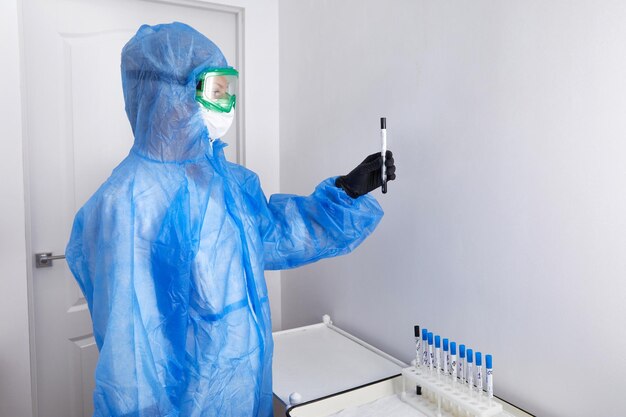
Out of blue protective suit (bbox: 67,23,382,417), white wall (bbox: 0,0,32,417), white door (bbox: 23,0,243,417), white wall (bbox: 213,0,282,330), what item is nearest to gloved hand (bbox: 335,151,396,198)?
blue protective suit (bbox: 67,23,382,417)

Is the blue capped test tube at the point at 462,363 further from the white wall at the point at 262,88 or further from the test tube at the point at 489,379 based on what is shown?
the white wall at the point at 262,88

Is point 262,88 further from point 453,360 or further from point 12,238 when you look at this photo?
point 453,360

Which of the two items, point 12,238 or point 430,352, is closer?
point 430,352

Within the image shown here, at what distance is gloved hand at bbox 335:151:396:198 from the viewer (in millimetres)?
1215

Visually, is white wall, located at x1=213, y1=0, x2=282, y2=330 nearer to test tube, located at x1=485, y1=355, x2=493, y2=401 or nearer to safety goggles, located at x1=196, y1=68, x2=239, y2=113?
safety goggles, located at x1=196, y1=68, x2=239, y2=113

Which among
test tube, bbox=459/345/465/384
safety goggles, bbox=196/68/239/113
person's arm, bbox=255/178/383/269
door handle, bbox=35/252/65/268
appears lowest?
test tube, bbox=459/345/465/384

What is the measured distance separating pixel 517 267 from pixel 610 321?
0.22 metres

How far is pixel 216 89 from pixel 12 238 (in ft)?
3.38

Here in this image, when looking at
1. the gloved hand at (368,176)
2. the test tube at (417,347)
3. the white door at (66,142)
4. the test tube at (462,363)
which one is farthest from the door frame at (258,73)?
the test tube at (462,363)

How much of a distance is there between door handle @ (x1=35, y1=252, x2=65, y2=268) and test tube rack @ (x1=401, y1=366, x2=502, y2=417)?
4.37 ft

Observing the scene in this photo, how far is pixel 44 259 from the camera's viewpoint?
1.75 meters

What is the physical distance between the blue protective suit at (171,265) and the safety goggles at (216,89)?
0.02m

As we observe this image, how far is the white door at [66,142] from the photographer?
5.65ft

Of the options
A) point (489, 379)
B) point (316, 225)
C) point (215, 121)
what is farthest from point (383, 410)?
point (215, 121)
